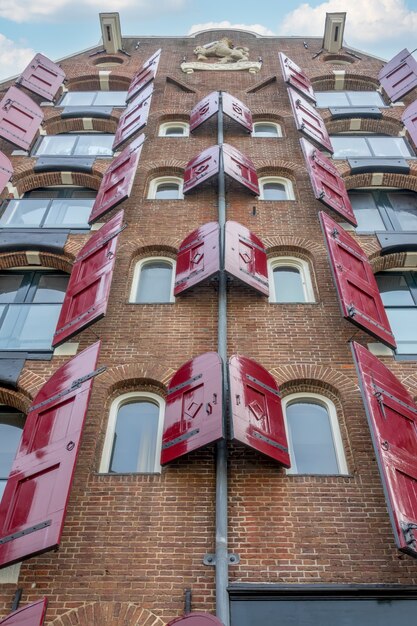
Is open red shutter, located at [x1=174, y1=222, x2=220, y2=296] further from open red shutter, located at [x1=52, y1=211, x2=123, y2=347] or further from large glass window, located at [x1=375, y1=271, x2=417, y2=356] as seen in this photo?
large glass window, located at [x1=375, y1=271, x2=417, y2=356]

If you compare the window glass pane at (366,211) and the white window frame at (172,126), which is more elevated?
the white window frame at (172,126)

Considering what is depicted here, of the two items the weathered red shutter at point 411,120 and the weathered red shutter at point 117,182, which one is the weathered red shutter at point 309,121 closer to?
the weathered red shutter at point 411,120

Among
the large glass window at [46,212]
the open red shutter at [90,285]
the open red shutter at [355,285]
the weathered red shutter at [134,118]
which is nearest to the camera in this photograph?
the open red shutter at [355,285]

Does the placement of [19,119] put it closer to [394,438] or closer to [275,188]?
[275,188]

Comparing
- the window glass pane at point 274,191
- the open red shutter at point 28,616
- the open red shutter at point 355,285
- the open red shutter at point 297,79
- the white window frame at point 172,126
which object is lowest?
the open red shutter at point 28,616

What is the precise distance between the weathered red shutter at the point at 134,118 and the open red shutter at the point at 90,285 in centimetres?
518

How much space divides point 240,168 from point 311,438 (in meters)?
7.74

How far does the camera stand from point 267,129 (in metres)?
18.5

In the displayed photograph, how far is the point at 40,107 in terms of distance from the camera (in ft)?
64.6

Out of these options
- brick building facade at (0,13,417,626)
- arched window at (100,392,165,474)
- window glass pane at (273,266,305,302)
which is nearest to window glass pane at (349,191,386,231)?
brick building facade at (0,13,417,626)

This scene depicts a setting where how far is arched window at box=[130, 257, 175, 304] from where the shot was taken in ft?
37.9

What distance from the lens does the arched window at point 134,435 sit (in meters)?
8.49

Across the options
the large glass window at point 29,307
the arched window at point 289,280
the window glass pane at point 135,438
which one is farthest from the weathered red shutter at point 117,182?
the window glass pane at point 135,438

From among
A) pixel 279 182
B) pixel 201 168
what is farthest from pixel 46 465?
pixel 279 182
